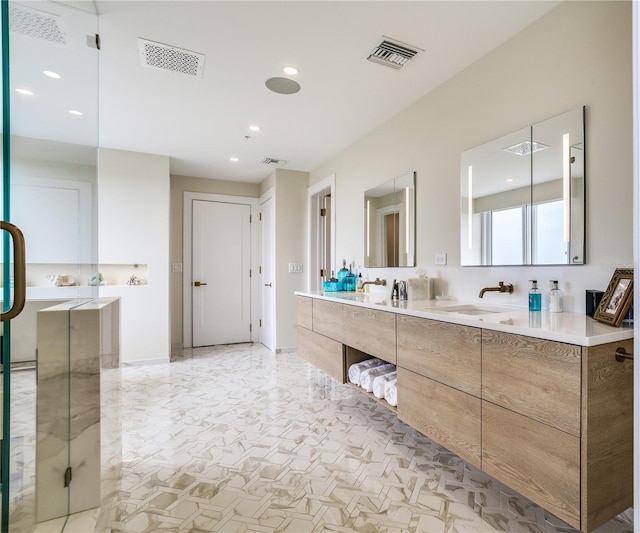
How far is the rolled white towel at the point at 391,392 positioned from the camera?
1974 mm

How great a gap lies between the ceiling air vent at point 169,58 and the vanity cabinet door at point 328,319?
6.17 feet

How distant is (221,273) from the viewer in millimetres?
4938

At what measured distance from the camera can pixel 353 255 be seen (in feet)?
11.6

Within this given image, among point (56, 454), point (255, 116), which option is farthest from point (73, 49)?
point (56, 454)

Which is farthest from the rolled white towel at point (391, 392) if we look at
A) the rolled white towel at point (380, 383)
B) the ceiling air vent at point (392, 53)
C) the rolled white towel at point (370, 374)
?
the ceiling air vent at point (392, 53)

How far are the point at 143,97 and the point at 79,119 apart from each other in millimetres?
1092

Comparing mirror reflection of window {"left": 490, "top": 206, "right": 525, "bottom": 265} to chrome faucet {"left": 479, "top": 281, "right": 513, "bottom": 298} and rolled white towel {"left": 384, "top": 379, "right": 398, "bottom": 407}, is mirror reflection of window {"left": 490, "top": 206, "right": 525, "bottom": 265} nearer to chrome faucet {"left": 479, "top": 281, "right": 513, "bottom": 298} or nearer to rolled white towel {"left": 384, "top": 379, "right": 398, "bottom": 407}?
chrome faucet {"left": 479, "top": 281, "right": 513, "bottom": 298}

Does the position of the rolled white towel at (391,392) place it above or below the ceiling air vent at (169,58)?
below

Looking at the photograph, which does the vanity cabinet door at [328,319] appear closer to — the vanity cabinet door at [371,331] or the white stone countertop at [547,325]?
the vanity cabinet door at [371,331]

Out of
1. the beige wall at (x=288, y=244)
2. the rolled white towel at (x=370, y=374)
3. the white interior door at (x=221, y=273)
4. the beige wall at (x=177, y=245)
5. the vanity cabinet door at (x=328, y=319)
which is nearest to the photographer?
the rolled white towel at (x=370, y=374)

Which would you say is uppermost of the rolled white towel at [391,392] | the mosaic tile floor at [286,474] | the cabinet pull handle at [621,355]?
the cabinet pull handle at [621,355]

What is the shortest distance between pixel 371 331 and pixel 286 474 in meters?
0.92

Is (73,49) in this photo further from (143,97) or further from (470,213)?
(470,213)

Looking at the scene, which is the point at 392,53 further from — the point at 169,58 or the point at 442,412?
the point at 442,412
